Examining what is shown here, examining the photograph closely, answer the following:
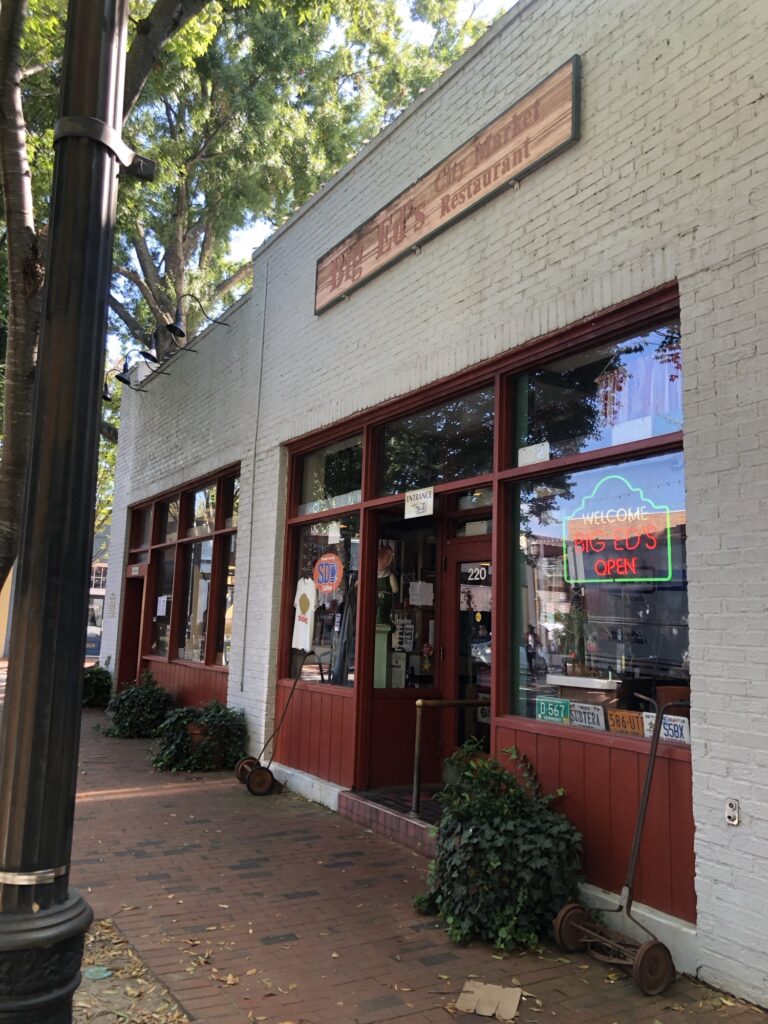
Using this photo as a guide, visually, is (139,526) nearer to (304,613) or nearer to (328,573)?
(304,613)

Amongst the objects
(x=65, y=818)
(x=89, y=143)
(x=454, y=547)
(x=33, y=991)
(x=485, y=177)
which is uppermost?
(x=485, y=177)

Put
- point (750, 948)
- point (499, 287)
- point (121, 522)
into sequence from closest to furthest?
point (750, 948), point (499, 287), point (121, 522)

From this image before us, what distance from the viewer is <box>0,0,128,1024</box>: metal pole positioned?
2123 millimetres

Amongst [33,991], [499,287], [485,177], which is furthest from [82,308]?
[485,177]

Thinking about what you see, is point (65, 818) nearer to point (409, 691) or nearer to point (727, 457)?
point (727, 457)

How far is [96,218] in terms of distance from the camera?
2.49 metres

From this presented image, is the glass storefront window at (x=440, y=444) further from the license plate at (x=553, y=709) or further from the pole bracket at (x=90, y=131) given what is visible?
the pole bracket at (x=90, y=131)

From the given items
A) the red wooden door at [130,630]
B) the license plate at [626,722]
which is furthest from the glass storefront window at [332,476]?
the red wooden door at [130,630]

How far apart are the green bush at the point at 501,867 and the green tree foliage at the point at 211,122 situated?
184 inches

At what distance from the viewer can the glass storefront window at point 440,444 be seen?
5.97 metres

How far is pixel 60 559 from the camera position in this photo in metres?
2.28

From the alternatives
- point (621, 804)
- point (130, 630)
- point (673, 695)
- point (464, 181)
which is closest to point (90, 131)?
point (673, 695)

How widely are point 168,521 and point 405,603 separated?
6401mm

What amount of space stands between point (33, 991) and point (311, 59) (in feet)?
55.0
